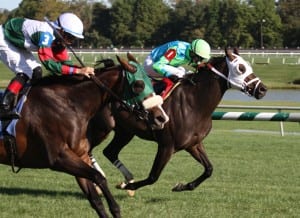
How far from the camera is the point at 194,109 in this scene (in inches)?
313

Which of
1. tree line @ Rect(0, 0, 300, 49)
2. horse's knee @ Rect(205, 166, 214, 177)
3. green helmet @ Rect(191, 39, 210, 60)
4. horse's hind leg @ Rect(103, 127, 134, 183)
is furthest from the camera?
tree line @ Rect(0, 0, 300, 49)

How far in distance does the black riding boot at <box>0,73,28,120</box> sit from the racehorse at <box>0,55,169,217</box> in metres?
0.09

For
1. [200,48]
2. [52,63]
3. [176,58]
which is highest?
[52,63]

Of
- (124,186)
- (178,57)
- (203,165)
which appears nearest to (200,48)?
(178,57)

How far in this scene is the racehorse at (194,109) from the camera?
7.78 meters

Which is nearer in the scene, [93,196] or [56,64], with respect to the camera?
[56,64]

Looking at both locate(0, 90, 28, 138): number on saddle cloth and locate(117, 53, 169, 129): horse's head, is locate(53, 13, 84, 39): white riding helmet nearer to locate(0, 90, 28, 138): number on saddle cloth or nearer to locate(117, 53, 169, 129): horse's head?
locate(117, 53, 169, 129): horse's head

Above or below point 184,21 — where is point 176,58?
above

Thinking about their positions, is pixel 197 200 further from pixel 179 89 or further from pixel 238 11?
pixel 238 11

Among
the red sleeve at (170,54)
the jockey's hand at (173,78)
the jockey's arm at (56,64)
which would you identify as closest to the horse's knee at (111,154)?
the jockey's hand at (173,78)

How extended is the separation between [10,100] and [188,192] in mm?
2876

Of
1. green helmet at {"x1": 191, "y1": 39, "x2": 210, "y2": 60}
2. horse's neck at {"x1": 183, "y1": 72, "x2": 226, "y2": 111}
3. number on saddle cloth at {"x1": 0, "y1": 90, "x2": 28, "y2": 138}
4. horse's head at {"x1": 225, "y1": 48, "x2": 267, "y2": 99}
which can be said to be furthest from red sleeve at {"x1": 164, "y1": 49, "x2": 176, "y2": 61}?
number on saddle cloth at {"x1": 0, "y1": 90, "x2": 28, "y2": 138}

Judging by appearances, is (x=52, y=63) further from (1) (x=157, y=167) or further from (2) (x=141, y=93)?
(1) (x=157, y=167)

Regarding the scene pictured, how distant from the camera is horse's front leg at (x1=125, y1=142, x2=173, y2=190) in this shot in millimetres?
7629
